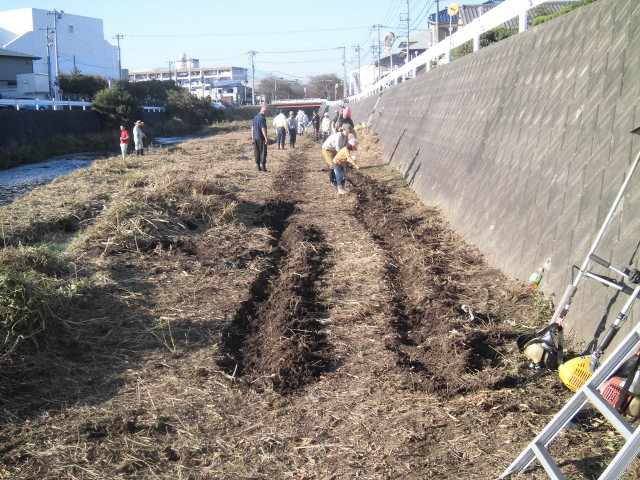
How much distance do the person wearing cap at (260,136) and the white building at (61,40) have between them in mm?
62438

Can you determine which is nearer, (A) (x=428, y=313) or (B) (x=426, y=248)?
(A) (x=428, y=313)

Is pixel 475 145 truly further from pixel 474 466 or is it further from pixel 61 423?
pixel 61 423

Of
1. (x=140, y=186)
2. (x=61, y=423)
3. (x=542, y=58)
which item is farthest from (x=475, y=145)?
(x=61, y=423)

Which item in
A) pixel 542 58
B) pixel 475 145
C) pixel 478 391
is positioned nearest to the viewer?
Answer: pixel 478 391

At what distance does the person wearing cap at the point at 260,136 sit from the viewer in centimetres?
1759

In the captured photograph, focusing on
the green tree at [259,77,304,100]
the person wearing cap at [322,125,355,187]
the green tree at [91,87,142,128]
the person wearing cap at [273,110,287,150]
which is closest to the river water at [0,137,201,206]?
the person wearing cap at [322,125,355,187]

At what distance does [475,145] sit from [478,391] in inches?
235

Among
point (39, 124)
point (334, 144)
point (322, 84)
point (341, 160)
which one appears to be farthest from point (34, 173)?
point (322, 84)

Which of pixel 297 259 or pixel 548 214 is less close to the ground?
pixel 548 214

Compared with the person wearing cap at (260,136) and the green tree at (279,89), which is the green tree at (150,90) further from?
the green tree at (279,89)

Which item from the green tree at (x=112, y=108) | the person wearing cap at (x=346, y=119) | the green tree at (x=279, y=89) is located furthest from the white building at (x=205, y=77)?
the person wearing cap at (x=346, y=119)

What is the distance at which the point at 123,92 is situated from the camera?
45750 mm

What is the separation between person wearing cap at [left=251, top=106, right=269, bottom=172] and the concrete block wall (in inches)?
296

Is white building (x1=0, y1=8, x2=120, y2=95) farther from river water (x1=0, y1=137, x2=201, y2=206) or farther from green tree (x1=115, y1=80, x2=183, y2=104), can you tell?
river water (x1=0, y1=137, x2=201, y2=206)
